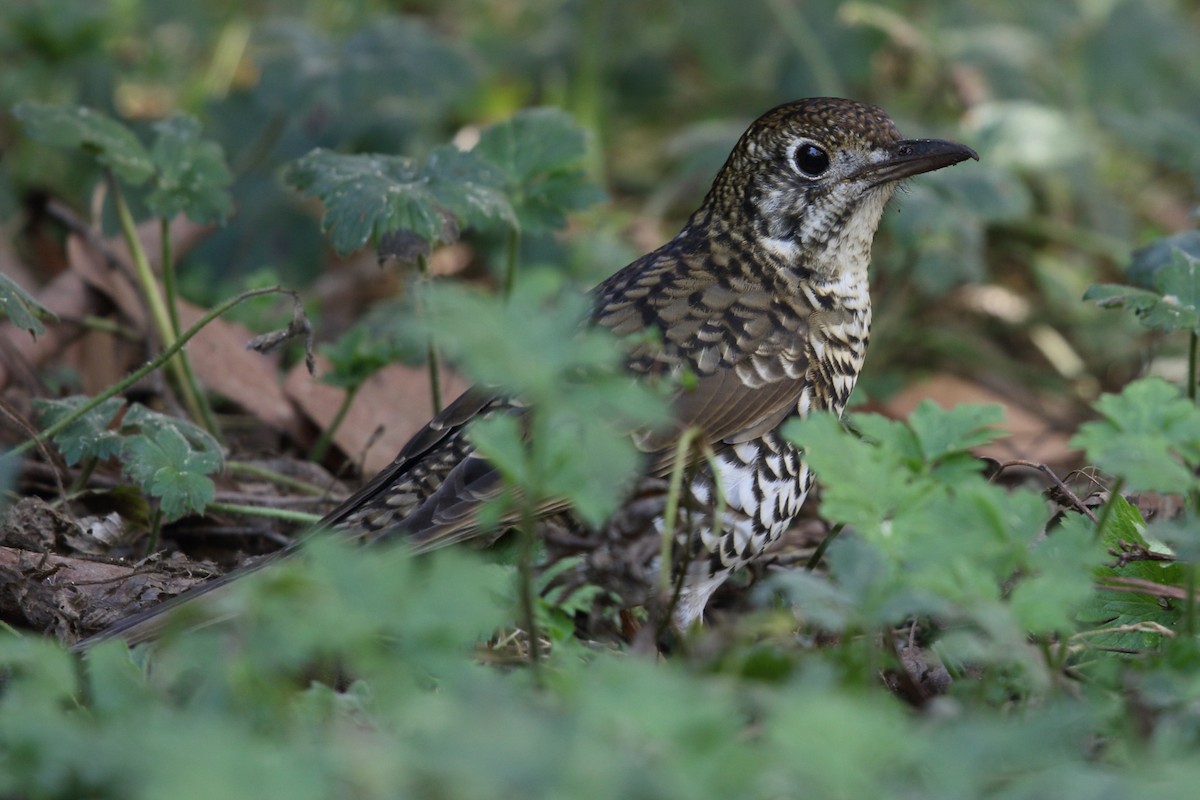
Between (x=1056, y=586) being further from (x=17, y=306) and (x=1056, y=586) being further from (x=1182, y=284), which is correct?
(x=17, y=306)

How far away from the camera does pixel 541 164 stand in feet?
13.1

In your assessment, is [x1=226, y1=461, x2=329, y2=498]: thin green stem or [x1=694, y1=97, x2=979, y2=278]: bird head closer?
[x1=694, y1=97, x2=979, y2=278]: bird head

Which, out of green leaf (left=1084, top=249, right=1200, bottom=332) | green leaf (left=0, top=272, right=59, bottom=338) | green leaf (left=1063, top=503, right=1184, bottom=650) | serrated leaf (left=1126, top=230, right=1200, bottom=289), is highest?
green leaf (left=0, top=272, right=59, bottom=338)

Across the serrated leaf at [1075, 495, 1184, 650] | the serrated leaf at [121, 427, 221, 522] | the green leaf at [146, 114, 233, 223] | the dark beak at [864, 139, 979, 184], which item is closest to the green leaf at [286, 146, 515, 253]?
the green leaf at [146, 114, 233, 223]

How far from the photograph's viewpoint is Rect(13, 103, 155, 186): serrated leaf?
371cm

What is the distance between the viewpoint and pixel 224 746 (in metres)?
1.48

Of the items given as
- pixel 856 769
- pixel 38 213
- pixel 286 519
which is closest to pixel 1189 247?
pixel 286 519

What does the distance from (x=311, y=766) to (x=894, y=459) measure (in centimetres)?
110

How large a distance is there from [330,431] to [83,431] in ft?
2.91

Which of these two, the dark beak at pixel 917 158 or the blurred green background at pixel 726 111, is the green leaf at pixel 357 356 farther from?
the dark beak at pixel 917 158

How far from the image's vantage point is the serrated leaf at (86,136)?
12.2 feet

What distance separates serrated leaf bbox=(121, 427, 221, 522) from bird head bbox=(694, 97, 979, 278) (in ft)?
4.74

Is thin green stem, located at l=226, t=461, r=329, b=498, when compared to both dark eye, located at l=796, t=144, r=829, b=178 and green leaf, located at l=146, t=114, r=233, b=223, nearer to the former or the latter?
green leaf, located at l=146, t=114, r=233, b=223

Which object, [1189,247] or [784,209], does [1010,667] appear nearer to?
[784,209]
